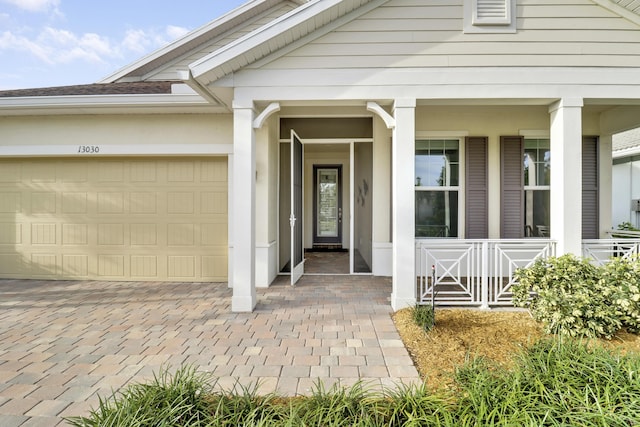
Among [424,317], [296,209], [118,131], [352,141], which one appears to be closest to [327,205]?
[352,141]

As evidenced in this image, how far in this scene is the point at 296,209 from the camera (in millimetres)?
6449

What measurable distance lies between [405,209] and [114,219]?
518cm

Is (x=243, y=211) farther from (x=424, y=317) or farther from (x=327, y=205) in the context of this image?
(x=327, y=205)

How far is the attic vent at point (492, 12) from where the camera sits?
4.42 meters

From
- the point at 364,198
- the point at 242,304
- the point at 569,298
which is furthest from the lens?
the point at 364,198

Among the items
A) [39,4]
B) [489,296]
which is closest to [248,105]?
[489,296]

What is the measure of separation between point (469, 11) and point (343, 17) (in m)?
1.61

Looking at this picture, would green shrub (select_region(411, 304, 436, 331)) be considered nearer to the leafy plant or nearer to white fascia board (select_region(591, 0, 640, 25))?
the leafy plant

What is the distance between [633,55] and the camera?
14.7ft

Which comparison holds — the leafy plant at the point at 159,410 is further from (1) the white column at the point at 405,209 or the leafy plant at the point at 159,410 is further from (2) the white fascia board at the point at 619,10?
(2) the white fascia board at the point at 619,10

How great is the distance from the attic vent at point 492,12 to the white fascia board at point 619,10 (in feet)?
3.63

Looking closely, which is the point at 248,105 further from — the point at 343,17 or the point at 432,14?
the point at 432,14

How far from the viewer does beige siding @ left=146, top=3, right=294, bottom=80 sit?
7859mm

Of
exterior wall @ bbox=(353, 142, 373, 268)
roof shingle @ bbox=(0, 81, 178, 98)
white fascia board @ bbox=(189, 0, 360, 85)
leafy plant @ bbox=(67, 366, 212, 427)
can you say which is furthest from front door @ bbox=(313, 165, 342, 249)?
leafy plant @ bbox=(67, 366, 212, 427)
